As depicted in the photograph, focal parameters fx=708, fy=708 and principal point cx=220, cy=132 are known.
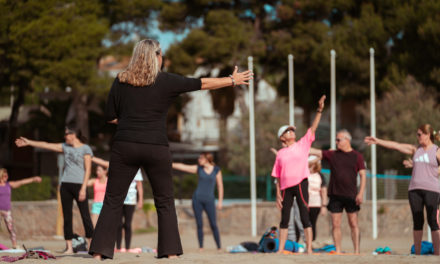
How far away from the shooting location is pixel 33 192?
2331 cm

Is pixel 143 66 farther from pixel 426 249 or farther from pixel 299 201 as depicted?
pixel 426 249

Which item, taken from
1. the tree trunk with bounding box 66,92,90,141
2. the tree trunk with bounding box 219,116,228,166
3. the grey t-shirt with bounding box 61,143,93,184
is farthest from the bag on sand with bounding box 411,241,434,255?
the tree trunk with bounding box 66,92,90,141

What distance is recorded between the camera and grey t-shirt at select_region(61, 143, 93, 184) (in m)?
9.17

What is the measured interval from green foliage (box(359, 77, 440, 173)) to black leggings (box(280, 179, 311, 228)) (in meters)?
14.0

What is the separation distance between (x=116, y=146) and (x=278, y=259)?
1.75m

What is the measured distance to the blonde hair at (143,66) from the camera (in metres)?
5.84

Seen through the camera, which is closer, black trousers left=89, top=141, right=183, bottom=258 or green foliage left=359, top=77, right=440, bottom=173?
black trousers left=89, top=141, right=183, bottom=258

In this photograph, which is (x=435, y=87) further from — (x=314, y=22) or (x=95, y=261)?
(x=95, y=261)

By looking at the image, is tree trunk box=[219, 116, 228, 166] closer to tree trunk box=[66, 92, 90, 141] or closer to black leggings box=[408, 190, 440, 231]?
tree trunk box=[66, 92, 90, 141]

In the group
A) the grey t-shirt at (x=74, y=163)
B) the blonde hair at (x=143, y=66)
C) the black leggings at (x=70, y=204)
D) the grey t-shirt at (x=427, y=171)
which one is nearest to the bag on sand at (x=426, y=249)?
the grey t-shirt at (x=427, y=171)

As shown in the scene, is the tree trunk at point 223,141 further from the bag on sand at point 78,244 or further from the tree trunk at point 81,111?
the bag on sand at point 78,244

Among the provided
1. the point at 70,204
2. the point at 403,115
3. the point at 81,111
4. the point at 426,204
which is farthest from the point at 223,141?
the point at 426,204

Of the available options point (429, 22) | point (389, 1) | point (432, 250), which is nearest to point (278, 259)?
point (432, 250)

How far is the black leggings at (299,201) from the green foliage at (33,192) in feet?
50.3
